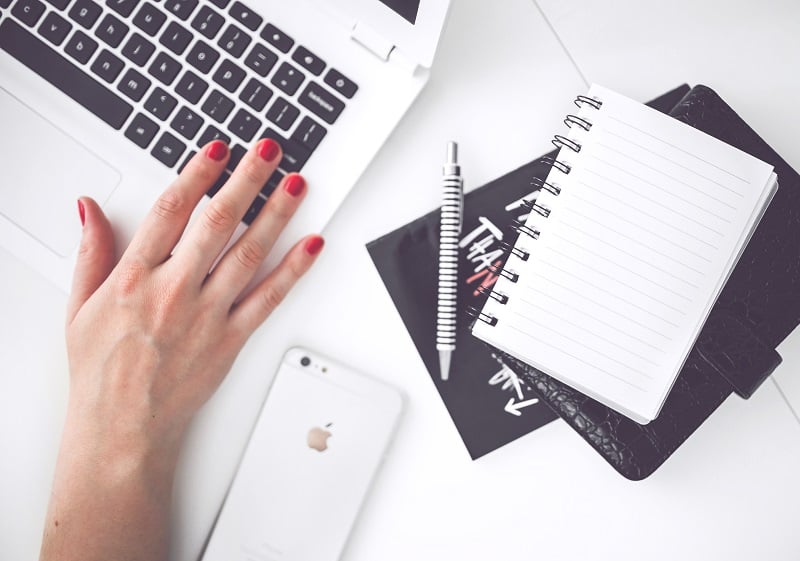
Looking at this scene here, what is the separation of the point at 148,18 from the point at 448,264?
1.20 ft

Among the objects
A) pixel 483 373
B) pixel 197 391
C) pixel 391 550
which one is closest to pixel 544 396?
pixel 483 373

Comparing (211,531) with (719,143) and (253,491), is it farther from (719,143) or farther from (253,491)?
(719,143)

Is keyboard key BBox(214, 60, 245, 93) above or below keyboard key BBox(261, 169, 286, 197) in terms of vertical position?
above

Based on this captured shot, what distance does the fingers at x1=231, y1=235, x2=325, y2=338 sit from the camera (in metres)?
0.56

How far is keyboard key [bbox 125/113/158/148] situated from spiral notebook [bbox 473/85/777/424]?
35 cm

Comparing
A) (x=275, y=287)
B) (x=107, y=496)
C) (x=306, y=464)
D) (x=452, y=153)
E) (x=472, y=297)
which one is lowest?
(x=107, y=496)

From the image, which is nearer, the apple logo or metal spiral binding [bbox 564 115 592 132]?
metal spiral binding [bbox 564 115 592 132]

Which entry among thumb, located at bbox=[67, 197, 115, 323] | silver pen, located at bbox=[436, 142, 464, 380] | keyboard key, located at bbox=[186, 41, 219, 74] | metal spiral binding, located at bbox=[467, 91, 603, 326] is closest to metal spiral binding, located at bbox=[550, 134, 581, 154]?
metal spiral binding, located at bbox=[467, 91, 603, 326]

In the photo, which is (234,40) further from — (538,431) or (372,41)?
(538,431)

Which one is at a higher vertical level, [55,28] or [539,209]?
[539,209]

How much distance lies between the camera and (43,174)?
567 millimetres

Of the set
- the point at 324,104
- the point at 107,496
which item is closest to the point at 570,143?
the point at 324,104

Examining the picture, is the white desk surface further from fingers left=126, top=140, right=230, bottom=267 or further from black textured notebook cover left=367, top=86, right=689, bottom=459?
fingers left=126, top=140, right=230, bottom=267

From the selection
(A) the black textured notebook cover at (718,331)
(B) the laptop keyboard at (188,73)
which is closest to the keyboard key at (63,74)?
(B) the laptop keyboard at (188,73)
